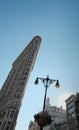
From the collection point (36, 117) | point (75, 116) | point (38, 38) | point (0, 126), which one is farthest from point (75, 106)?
point (38, 38)

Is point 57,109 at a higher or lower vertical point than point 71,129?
higher

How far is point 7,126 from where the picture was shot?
68.4m

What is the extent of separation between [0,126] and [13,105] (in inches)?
448

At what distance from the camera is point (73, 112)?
54.5m

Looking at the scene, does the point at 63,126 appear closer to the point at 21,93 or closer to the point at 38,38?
the point at 21,93

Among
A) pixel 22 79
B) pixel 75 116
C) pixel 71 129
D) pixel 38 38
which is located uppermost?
pixel 38 38

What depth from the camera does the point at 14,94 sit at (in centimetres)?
8006

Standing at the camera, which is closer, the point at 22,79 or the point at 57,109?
the point at 22,79

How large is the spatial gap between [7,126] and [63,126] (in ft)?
86.8

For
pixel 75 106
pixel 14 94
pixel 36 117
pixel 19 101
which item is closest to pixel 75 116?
pixel 75 106

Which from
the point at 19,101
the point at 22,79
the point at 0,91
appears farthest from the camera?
the point at 0,91

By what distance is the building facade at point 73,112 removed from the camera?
168 feet

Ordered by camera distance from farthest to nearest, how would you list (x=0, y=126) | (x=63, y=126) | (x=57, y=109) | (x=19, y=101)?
(x=57, y=109) < (x=19, y=101) < (x=0, y=126) < (x=63, y=126)

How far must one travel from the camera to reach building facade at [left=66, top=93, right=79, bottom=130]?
51.1 m
